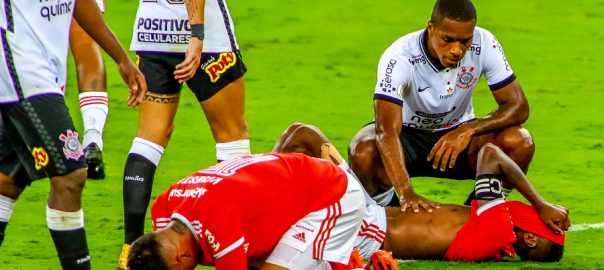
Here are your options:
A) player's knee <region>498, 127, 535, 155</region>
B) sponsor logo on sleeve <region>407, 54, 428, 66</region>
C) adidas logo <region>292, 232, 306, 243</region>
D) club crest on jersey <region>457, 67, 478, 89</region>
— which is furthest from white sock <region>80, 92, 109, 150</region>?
player's knee <region>498, 127, 535, 155</region>

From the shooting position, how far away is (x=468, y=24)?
7367mm

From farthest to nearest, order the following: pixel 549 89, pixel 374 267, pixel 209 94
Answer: pixel 549 89, pixel 209 94, pixel 374 267

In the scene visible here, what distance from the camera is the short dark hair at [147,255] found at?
545cm

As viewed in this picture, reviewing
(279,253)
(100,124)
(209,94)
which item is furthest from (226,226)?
(100,124)

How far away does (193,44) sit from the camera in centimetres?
691

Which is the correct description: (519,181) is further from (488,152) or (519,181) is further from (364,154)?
(364,154)

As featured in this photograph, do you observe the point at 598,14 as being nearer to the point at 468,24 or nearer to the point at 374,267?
the point at 468,24

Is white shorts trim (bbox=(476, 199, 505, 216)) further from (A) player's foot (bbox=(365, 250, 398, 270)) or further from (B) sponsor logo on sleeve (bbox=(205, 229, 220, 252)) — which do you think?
(B) sponsor logo on sleeve (bbox=(205, 229, 220, 252))

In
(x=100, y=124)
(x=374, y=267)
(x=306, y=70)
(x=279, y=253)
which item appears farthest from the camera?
(x=306, y=70)

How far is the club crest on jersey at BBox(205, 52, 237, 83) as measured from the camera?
714 centimetres

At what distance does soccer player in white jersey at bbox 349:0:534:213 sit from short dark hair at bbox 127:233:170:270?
2.22m

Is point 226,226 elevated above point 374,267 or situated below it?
above

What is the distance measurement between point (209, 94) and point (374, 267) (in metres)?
1.27

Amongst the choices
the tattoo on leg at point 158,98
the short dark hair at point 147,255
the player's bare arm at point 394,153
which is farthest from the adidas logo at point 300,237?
the tattoo on leg at point 158,98
